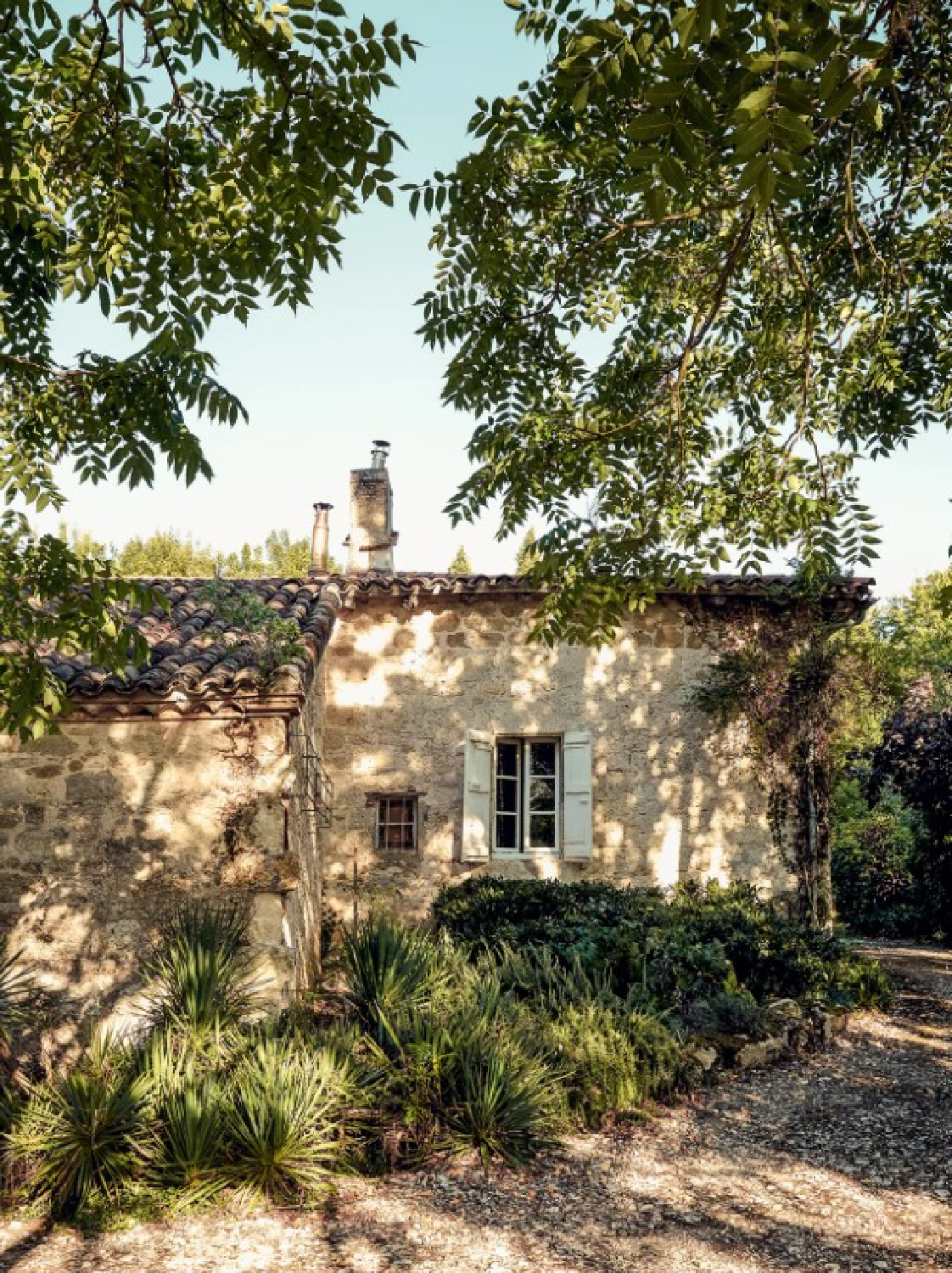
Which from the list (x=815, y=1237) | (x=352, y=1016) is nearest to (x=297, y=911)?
(x=352, y=1016)

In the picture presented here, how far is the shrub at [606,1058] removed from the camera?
5.96 m

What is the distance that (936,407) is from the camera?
558 centimetres

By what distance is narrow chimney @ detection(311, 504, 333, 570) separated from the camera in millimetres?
12242

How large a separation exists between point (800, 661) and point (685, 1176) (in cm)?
635

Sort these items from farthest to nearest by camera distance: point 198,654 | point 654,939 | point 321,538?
point 321,538, point 198,654, point 654,939

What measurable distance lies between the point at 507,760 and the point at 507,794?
0.37 metres

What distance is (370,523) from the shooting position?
1300cm

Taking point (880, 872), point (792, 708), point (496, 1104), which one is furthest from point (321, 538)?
point (880, 872)

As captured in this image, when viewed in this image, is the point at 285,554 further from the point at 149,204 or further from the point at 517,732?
the point at 149,204

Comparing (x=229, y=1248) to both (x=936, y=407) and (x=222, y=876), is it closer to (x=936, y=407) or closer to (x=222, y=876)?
(x=222, y=876)

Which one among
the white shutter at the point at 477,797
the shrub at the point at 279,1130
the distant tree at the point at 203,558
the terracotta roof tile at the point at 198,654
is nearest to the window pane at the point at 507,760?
the white shutter at the point at 477,797

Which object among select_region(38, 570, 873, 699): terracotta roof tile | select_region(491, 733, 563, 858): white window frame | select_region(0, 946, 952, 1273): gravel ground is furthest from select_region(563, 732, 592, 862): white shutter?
select_region(0, 946, 952, 1273): gravel ground

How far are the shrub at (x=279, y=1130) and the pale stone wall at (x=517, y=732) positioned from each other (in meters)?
4.86

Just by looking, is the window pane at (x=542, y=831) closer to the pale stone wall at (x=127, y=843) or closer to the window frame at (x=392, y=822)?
the window frame at (x=392, y=822)
